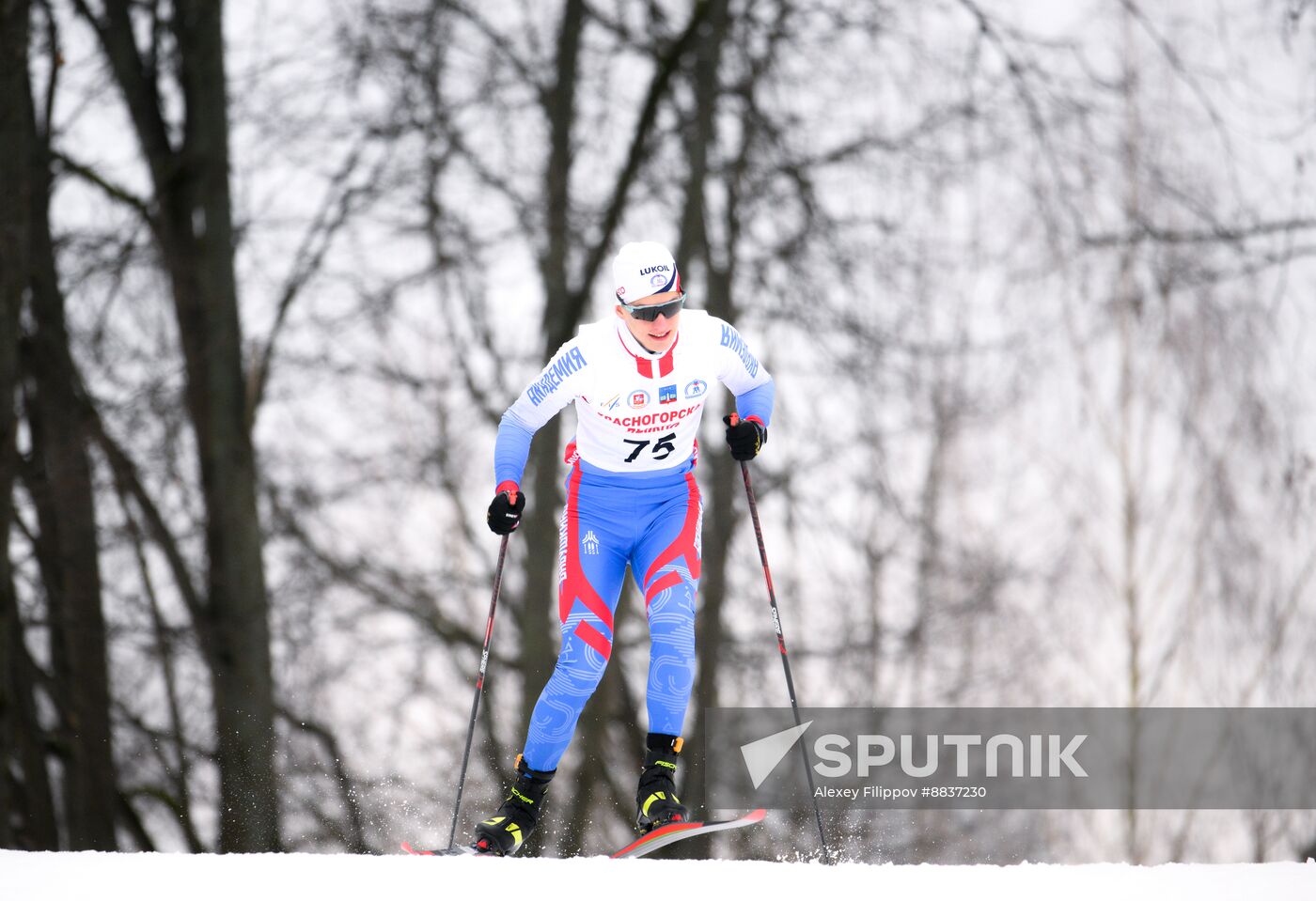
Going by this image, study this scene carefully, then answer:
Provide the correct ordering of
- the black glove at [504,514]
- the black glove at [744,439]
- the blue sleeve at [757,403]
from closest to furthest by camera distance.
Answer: the black glove at [504,514], the black glove at [744,439], the blue sleeve at [757,403]

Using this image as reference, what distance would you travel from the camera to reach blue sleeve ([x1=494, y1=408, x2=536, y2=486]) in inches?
179

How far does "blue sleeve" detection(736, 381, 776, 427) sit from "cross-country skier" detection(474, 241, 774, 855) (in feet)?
0.47

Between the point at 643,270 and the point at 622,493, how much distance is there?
84 centimetres

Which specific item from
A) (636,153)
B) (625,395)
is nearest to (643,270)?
(625,395)

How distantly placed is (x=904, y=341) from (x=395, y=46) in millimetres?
4830

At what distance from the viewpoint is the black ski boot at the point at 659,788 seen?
439 centimetres

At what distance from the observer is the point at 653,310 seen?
434 cm

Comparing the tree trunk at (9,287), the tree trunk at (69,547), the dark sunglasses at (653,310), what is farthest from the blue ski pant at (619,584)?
the tree trunk at (69,547)

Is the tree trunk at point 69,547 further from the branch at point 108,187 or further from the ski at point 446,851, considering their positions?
the ski at point 446,851

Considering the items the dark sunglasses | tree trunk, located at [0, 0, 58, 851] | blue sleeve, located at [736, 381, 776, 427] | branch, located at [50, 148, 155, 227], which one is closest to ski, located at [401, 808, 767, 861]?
blue sleeve, located at [736, 381, 776, 427]

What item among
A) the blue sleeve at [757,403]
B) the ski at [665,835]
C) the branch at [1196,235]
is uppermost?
the branch at [1196,235]

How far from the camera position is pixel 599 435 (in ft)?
14.9

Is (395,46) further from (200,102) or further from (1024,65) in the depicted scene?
(1024,65)

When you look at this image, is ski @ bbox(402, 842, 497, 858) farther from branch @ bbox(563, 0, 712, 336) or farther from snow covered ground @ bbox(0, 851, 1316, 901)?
branch @ bbox(563, 0, 712, 336)
